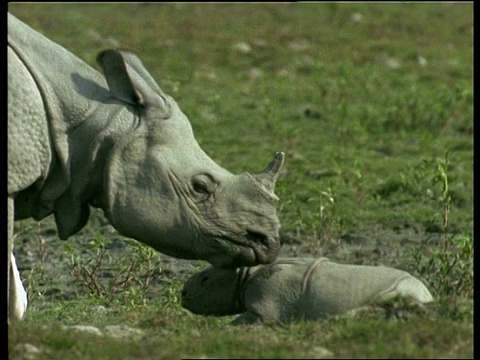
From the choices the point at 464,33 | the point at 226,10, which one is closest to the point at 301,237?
the point at 464,33

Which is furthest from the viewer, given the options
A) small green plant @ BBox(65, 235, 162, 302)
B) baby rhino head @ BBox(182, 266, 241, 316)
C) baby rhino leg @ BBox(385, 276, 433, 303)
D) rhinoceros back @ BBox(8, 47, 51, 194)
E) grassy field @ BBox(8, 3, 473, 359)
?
small green plant @ BBox(65, 235, 162, 302)

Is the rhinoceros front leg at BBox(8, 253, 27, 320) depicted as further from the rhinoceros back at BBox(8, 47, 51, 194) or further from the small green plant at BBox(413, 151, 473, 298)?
the small green plant at BBox(413, 151, 473, 298)

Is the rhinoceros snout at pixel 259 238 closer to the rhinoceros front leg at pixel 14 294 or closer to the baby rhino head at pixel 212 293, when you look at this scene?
the baby rhino head at pixel 212 293

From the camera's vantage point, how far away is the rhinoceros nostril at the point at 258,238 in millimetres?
8133

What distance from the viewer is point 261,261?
8188 mm

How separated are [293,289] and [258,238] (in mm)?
425

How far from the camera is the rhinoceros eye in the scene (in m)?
8.08

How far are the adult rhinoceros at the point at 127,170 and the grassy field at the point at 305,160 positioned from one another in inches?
16.9

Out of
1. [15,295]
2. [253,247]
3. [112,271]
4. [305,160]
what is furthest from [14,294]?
[305,160]

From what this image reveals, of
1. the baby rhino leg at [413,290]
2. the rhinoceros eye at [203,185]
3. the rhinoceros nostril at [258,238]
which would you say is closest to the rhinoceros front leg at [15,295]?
the rhinoceros eye at [203,185]

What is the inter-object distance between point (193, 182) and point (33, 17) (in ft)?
44.1

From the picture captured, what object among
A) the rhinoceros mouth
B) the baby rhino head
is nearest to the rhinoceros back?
the rhinoceros mouth

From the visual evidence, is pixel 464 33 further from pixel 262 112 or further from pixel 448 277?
pixel 448 277

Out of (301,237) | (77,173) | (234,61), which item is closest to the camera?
(77,173)
